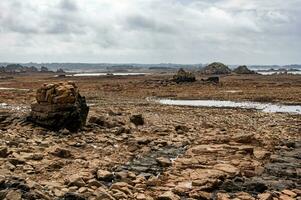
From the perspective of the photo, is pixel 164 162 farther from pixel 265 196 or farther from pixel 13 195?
pixel 13 195

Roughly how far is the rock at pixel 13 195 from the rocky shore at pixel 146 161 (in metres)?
0.03

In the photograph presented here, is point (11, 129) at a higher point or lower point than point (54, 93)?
lower

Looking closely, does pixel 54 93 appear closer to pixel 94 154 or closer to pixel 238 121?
pixel 94 154

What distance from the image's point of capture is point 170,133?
2831 cm

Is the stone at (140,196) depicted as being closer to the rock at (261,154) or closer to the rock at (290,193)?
the rock at (290,193)

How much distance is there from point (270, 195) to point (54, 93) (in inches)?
663

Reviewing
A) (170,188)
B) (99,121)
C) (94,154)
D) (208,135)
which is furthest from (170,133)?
(170,188)

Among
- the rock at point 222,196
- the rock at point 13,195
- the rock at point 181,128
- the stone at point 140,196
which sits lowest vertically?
the rock at point 222,196

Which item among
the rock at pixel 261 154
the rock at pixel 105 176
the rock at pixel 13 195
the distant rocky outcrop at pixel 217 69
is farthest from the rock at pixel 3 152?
the distant rocky outcrop at pixel 217 69

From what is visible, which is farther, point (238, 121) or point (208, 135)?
point (238, 121)

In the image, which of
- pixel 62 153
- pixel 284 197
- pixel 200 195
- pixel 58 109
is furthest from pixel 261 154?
pixel 58 109

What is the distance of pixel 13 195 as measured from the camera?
1445 centimetres

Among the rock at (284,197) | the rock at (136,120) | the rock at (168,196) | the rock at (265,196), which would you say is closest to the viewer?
the rock at (168,196)

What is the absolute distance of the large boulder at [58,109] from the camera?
28.4m
